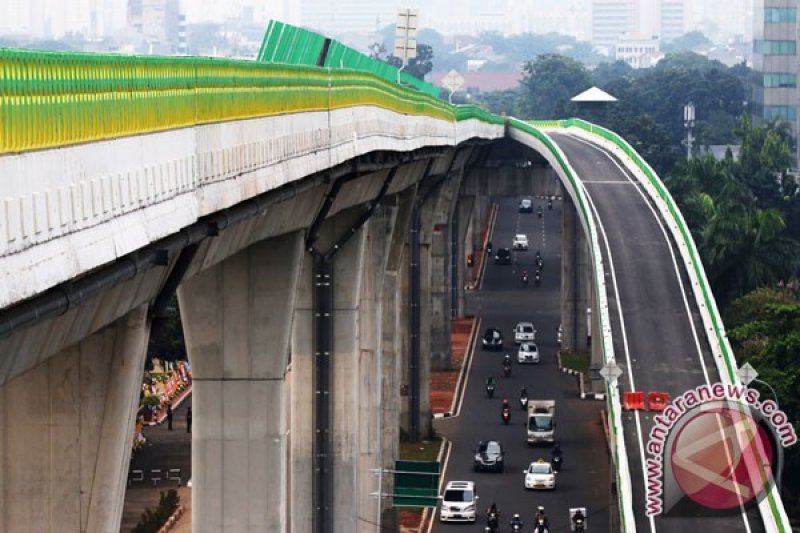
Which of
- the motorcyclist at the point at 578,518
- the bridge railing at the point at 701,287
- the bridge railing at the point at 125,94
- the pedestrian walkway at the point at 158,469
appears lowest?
the pedestrian walkway at the point at 158,469

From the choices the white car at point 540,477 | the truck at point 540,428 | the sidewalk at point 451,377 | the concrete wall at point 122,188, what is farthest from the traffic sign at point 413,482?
the concrete wall at point 122,188

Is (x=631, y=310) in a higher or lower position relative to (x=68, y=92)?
lower

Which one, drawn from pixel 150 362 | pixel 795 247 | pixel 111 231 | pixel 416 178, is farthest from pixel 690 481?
pixel 795 247

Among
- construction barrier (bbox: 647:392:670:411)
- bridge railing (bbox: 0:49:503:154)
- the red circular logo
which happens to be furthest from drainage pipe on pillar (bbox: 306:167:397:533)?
bridge railing (bbox: 0:49:503:154)

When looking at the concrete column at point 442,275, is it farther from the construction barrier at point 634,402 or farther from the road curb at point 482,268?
the construction barrier at point 634,402

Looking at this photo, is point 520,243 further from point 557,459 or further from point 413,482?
point 413,482

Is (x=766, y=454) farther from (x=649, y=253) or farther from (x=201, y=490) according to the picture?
(x=649, y=253)

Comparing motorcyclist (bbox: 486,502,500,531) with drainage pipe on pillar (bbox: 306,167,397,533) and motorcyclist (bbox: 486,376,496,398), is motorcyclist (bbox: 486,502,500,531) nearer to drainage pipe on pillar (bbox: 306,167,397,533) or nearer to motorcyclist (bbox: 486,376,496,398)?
drainage pipe on pillar (bbox: 306,167,397,533)
